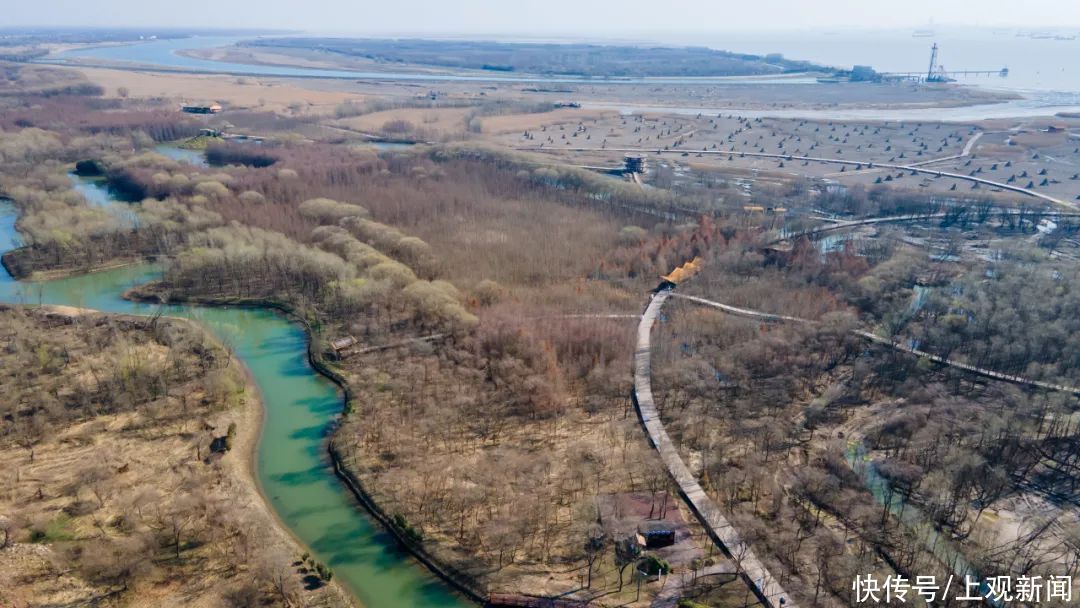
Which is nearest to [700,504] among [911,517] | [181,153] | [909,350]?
[911,517]

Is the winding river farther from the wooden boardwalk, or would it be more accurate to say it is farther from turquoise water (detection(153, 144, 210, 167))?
turquoise water (detection(153, 144, 210, 167))

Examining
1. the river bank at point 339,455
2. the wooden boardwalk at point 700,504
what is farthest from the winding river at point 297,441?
the wooden boardwalk at point 700,504

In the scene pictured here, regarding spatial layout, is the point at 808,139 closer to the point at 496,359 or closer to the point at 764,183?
the point at 764,183

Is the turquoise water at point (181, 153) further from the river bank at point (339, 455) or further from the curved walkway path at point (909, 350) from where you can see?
the curved walkway path at point (909, 350)

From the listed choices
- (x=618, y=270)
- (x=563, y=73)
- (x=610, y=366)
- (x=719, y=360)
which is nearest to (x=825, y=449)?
(x=719, y=360)

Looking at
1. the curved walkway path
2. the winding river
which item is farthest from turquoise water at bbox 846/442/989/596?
the winding river
